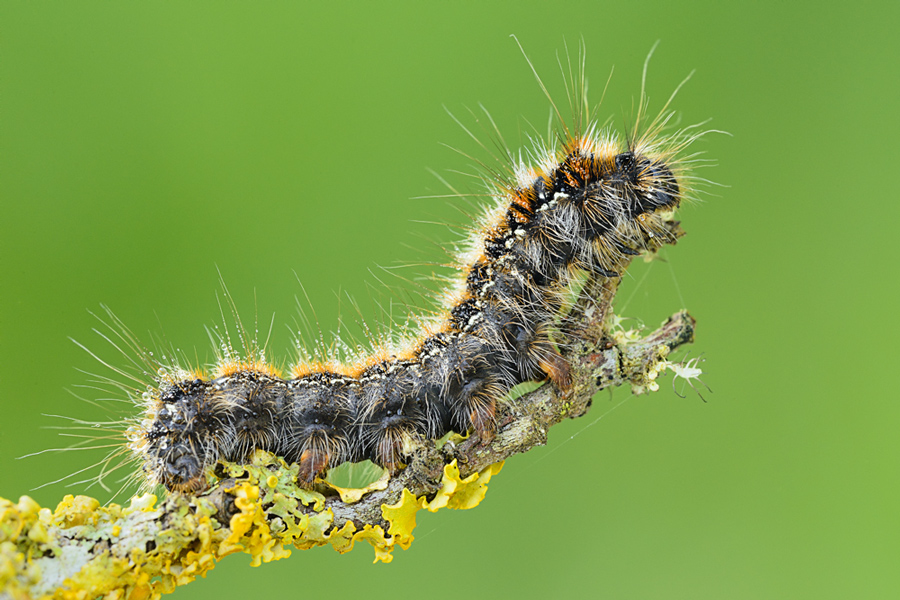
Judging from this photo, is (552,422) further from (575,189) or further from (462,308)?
(575,189)

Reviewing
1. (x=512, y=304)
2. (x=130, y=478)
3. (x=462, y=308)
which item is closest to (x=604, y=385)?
(x=512, y=304)

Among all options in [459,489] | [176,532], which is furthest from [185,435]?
[459,489]

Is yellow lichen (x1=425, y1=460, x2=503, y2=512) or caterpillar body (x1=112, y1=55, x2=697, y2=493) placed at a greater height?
caterpillar body (x1=112, y1=55, x2=697, y2=493)

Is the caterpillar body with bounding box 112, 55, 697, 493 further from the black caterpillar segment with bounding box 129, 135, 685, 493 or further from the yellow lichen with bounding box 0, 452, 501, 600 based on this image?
the yellow lichen with bounding box 0, 452, 501, 600

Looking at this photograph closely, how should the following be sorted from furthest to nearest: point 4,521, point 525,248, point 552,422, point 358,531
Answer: point 525,248
point 552,422
point 358,531
point 4,521

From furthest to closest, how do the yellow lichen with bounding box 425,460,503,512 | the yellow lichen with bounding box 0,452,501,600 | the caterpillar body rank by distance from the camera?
1. the caterpillar body
2. the yellow lichen with bounding box 425,460,503,512
3. the yellow lichen with bounding box 0,452,501,600

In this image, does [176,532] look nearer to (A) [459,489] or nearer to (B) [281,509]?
(B) [281,509]

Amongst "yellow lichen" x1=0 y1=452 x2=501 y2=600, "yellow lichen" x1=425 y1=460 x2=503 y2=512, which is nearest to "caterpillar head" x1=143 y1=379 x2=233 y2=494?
"yellow lichen" x1=0 y1=452 x2=501 y2=600
